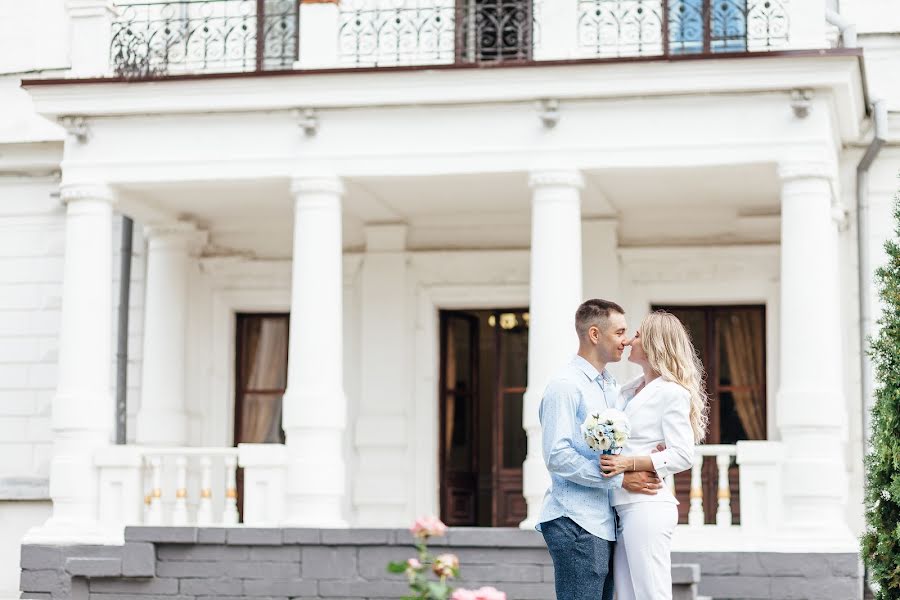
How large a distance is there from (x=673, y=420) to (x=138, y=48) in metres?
10.1

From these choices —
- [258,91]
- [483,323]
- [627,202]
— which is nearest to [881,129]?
[627,202]

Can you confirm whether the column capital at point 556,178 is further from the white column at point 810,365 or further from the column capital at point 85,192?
the column capital at point 85,192

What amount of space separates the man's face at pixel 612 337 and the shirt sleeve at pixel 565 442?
276 mm

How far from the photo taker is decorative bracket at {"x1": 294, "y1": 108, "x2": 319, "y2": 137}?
1283cm

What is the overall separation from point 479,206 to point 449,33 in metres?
1.75

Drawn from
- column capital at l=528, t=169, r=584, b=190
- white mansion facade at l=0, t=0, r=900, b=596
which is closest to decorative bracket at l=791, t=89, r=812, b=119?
white mansion facade at l=0, t=0, r=900, b=596

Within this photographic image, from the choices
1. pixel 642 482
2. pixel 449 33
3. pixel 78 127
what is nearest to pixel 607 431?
pixel 642 482

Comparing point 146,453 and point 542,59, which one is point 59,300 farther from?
point 542,59

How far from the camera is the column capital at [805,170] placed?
12.0 m

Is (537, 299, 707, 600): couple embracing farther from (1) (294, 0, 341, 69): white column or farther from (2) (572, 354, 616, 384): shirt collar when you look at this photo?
(1) (294, 0, 341, 69): white column

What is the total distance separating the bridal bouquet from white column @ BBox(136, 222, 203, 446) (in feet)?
31.9

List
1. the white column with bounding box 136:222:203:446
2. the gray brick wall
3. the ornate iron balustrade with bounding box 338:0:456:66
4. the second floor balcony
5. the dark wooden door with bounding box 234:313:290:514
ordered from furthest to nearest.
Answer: the dark wooden door with bounding box 234:313:290:514 < the white column with bounding box 136:222:203:446 < the ornate iron balustrade with bounding box 338:0:456:66 < the second floor balcony < the gray brick wall

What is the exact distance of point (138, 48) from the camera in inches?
586

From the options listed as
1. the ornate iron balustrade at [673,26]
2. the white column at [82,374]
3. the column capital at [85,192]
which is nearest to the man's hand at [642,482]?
the ornate iron balustrade at [673,26]
